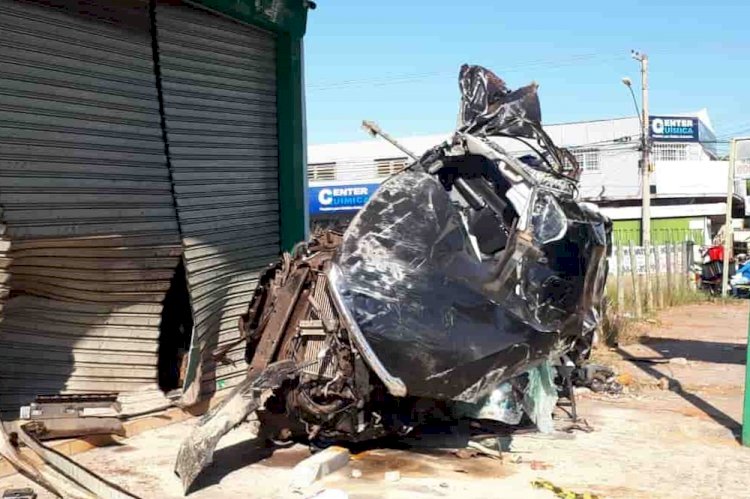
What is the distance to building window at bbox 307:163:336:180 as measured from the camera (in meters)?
43.3

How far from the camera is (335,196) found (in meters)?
34.3

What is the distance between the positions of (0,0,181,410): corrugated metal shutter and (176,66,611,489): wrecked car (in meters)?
1.30

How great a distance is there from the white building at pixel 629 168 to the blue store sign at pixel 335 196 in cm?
104

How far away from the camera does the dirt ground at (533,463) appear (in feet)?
19.7

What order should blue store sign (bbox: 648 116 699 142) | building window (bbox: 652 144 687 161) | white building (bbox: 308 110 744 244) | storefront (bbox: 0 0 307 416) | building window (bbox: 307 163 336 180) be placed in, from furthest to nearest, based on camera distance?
building window (bbox: 652 144 687 161)
blue store sign (bbox: 648 116 699 142)
building window (bbox: 307 163 336 180)
white building (bbox: 308 110 744 244)
storefront (bbox: 0 0 307 416)

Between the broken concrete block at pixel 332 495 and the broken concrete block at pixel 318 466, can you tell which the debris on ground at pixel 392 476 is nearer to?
the broken concrete block at pixel 318 466

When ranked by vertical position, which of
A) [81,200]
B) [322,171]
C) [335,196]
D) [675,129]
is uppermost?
[675,129]

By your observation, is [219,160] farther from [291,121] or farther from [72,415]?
[72,415]

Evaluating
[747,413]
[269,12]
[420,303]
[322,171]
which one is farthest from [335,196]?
[420,303]

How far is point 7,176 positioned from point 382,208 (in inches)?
114

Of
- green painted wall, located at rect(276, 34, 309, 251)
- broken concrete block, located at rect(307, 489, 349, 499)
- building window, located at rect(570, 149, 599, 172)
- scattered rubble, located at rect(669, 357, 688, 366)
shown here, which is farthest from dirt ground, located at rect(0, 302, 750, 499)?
building window, located at rect(570, 149, 599, 172)

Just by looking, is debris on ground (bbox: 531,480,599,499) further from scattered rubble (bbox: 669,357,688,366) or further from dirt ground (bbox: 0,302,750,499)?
scattered rubble (bbox: 669,357,688,366)

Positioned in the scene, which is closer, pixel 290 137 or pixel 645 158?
pixel 290 137

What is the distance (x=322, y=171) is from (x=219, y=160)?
34878mm
